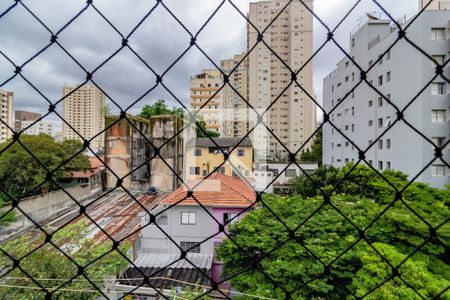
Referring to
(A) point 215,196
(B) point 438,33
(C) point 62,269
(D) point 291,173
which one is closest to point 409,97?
(B) point 438,33

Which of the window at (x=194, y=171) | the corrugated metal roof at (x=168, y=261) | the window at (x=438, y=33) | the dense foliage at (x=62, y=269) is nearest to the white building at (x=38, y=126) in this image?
the dense foliage at (x=62, y=269)

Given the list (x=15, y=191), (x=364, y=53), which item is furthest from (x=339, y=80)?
(x=15, y=191)

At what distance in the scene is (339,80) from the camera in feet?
31.6

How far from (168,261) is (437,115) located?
618 centimetres

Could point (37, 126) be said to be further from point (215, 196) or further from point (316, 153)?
point (316, 153)

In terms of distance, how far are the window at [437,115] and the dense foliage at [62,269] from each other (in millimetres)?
6661

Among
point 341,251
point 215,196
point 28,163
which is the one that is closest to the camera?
point 341,251

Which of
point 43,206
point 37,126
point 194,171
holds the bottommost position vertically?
point 43,206

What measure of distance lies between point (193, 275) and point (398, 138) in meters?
5.57

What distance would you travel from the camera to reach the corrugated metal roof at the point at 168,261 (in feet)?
12.6

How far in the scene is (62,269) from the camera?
85.3 inches

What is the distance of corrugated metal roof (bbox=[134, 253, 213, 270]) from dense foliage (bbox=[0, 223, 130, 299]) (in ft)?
4.41

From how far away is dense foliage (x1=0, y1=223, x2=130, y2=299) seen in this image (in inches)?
77.7

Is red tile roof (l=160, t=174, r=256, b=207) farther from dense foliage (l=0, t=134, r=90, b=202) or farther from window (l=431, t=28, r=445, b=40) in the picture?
window (l=431, t=28, r=445, b=40)
